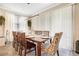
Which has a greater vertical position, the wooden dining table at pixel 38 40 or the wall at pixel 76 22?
the wall at pixel 76 22

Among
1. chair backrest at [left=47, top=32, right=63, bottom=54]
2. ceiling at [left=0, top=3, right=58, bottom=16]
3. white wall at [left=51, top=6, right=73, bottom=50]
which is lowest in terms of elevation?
chair backrest at [left=47, top=32, right=63, bottom=54]

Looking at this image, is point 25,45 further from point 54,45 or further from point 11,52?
point 54,45

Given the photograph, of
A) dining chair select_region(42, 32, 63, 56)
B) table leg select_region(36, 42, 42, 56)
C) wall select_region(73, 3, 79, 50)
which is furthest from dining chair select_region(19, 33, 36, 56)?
wall select_region(73, 3, 79, 50)

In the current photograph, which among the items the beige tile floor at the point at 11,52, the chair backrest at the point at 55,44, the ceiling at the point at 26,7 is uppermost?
the ceiling at the point at 26,7

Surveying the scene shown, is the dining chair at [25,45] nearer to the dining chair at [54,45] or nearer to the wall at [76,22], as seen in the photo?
the dining chair at [54,45]

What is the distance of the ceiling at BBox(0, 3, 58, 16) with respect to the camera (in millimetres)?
2365

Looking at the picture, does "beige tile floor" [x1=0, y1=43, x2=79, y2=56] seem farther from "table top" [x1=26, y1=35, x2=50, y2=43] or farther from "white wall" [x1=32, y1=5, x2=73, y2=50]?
"table top" [x1=26, y1=35, x2=50, y2=43]

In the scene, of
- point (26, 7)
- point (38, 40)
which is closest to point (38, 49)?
point (38, 40)

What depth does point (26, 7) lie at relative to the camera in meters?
2.38

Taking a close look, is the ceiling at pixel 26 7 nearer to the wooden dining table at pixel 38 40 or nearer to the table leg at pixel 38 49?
the wooden dining table at pixel 38 40

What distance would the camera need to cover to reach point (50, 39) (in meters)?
2.35

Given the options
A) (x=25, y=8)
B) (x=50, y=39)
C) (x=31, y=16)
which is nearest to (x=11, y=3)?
(x=25, y=8)

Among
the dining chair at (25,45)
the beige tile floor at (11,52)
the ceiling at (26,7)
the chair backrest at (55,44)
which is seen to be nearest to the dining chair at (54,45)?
the chair backrest at (55,44)

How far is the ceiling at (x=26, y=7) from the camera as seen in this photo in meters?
2.37
